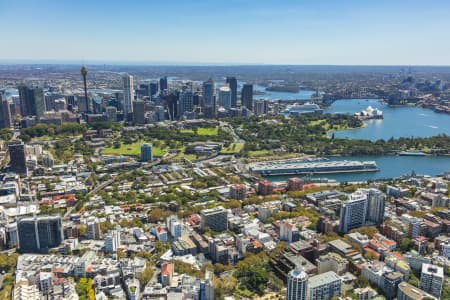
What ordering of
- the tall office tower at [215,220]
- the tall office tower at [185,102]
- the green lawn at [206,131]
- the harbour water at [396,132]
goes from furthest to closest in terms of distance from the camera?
the tall office tower at [185,102] < the green lawn at [206,131] < the harbour water at [396,132] < the tall office tower at [215,220]

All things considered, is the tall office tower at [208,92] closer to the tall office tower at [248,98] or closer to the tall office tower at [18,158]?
the tall office tower at [248,98]

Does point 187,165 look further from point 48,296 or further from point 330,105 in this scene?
point 330,105

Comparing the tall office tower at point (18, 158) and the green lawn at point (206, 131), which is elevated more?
the tall office tower at point (18, 158)

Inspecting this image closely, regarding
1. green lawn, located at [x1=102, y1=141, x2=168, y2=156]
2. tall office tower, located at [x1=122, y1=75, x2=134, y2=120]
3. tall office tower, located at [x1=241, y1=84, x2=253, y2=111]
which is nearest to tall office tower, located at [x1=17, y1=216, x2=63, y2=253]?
green lawn, located at [x1=102, y1=141, x2=168, y2=156]

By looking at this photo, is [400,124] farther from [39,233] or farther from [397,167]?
[39,233]

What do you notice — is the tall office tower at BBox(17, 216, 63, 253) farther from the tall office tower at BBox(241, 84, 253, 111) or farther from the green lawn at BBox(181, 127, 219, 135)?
the tall office tower at BBox(241, 84, 253, 111)

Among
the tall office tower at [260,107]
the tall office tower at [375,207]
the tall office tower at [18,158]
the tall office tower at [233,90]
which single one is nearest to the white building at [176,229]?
the tall office tower at [375,207]

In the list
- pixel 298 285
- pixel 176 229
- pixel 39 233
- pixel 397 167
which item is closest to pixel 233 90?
pixel 397 167
